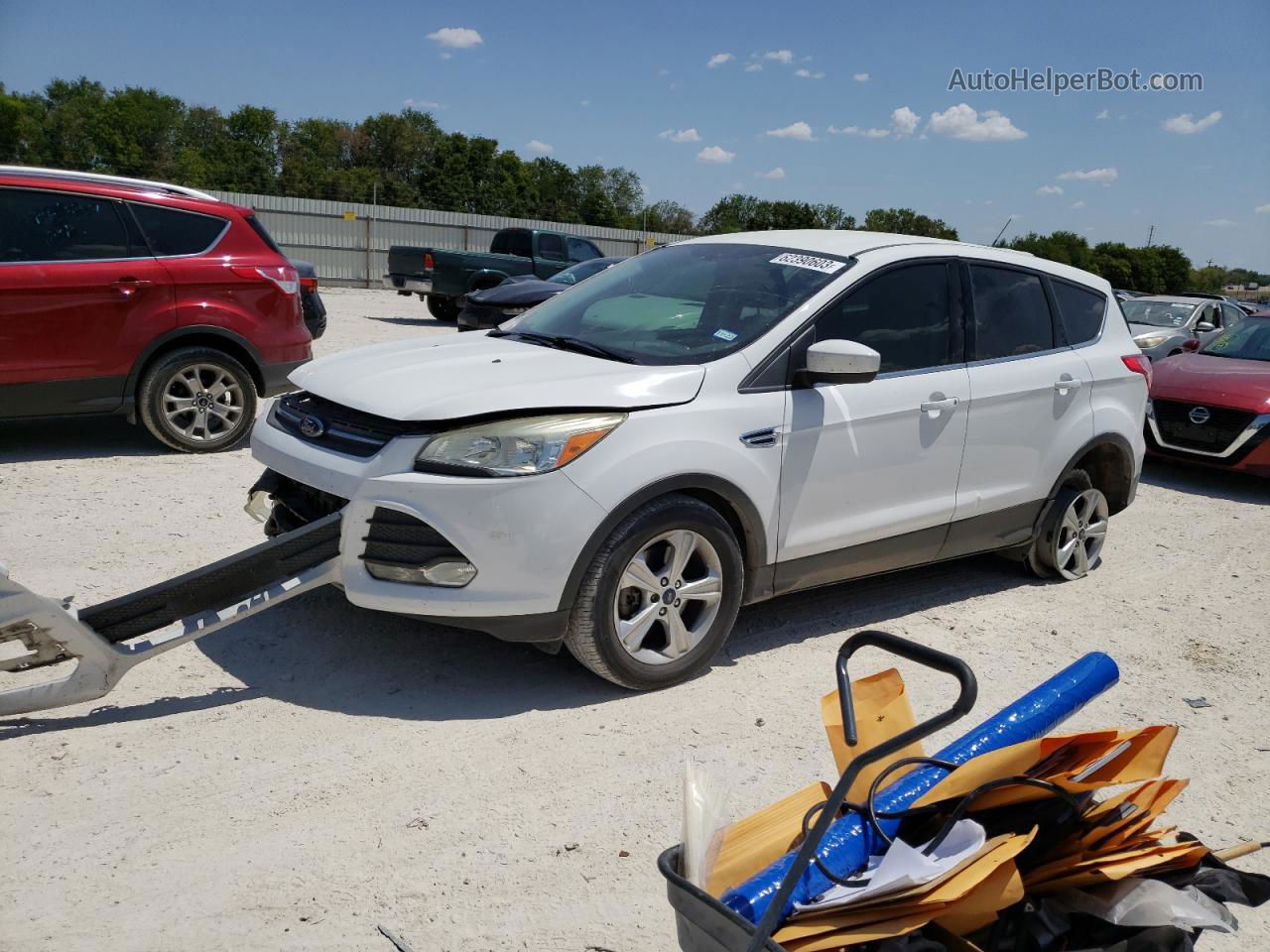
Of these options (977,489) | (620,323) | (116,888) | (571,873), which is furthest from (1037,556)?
(116,888)

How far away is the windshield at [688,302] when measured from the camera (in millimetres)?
4719

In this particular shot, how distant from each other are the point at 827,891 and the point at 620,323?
3.24 meters

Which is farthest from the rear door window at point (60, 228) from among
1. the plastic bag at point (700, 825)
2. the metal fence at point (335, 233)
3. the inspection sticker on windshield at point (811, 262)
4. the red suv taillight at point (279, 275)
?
the metal fence at point (335, 233)

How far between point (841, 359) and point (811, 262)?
2.45 feet

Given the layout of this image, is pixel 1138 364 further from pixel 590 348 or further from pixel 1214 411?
pixel 1214 411

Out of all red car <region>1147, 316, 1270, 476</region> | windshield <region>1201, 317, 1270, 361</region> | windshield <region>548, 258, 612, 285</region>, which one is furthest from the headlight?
windshield <region>548, 258, 612, 285</region>

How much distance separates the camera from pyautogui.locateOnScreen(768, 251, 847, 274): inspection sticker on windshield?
16.2 feet

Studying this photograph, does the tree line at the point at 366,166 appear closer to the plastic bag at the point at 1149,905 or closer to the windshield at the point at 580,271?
the windshield at the point at 580,271

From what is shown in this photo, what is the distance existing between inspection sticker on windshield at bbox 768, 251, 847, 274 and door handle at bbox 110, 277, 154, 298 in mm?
4684

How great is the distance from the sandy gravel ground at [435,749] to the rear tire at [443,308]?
1580 centimetres

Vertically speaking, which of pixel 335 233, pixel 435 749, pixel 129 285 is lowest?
pixel 435 749

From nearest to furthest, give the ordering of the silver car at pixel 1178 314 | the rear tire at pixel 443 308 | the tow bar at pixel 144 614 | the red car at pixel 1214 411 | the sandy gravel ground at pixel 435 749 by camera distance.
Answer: the sandy gravel ground at pixel 435 749 < the tow bar at pixel 144 614 < the red car at pixel 1214 411 < the silver car at pixel 1178 314 < the rear tire at pixel 443 308

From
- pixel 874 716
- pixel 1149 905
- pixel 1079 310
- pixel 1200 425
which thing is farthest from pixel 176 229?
pixel 1200 425

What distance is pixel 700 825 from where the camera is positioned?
7.32 ft
